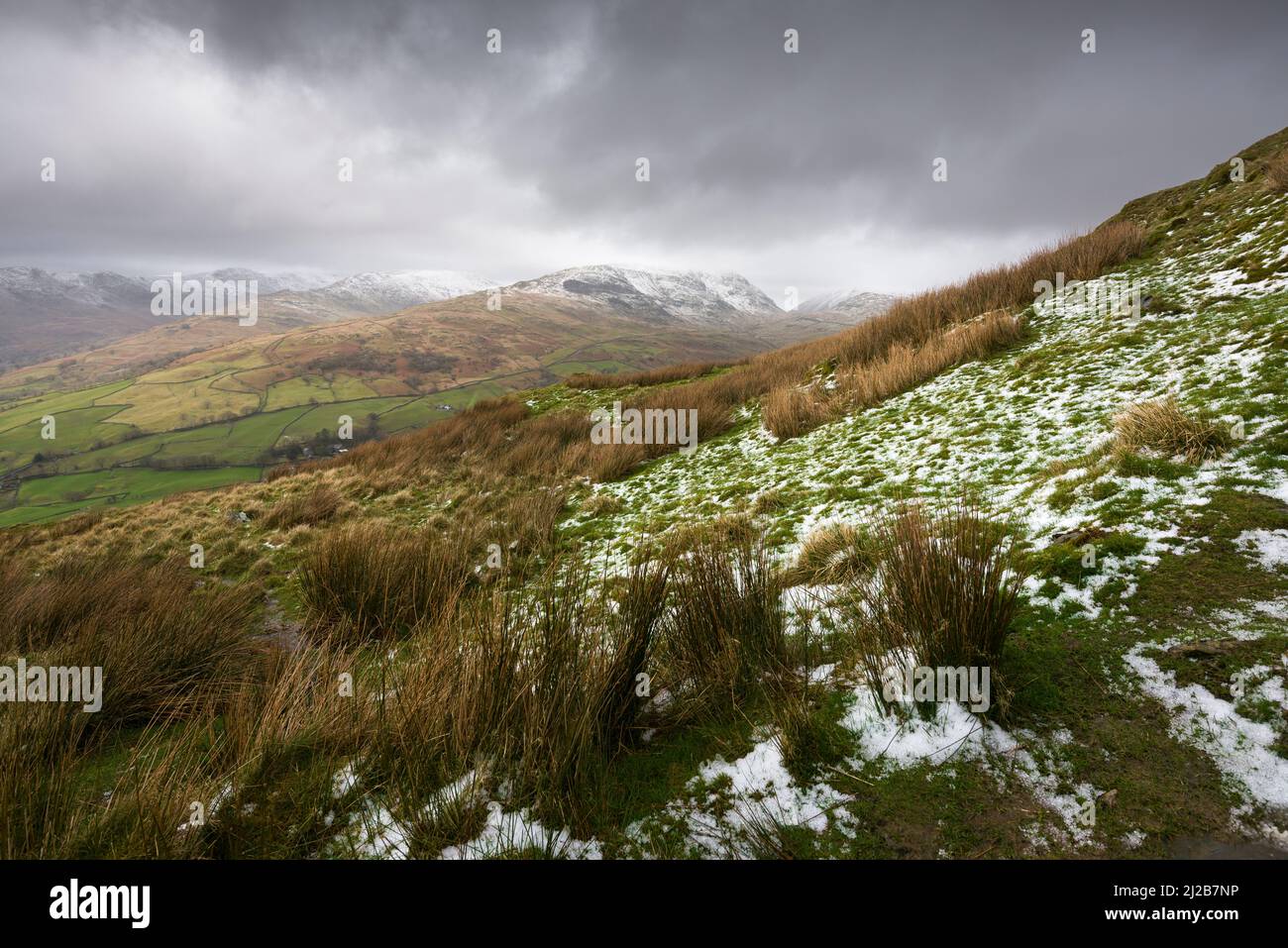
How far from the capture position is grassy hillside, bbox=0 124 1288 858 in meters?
1.70

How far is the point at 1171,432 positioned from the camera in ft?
11.6

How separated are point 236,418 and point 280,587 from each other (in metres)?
90.7

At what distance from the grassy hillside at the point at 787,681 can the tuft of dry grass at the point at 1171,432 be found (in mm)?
26

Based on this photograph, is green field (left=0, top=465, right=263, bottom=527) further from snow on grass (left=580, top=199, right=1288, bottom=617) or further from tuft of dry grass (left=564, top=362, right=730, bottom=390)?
snow on grass (left=580, top=199, right=1288, bottom=617)

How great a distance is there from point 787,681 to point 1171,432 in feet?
11.8

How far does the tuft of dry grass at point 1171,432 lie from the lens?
3.34m

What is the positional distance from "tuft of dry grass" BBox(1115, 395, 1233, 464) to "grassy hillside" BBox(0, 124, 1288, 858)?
3 cm

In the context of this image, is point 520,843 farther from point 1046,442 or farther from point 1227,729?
point 1046,442

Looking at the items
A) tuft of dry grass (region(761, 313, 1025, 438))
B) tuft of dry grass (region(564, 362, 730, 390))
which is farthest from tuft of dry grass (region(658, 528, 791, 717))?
tuft of dry grass (region(564, 362, 730, 390))

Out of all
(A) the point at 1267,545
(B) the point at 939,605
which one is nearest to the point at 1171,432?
(A) the point at 1267,545

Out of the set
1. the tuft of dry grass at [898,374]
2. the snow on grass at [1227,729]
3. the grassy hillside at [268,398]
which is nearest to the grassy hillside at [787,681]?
the snow on grass at [1227,729]
